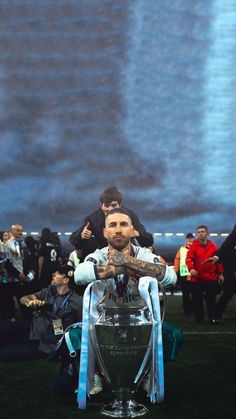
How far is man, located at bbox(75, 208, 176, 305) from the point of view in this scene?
3330 millimetres

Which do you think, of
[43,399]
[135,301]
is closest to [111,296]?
[135,301]

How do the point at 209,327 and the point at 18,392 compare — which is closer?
the point at 18,392

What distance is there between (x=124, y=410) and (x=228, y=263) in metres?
5.46

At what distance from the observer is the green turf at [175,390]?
3.54 m

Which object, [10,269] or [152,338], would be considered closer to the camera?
[152,338]

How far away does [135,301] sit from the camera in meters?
3.43

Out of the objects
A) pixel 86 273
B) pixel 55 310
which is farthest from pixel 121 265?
→ pixel 55 310

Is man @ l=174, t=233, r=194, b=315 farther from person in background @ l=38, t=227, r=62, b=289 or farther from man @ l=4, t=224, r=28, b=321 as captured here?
man @ l=4, t=224, r=28, b=321

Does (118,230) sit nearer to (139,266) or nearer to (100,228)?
(139,266)

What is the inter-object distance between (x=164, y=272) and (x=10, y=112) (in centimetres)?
1794

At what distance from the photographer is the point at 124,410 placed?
3396 millimetres

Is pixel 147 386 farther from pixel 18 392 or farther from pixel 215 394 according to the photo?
pixel 18 392

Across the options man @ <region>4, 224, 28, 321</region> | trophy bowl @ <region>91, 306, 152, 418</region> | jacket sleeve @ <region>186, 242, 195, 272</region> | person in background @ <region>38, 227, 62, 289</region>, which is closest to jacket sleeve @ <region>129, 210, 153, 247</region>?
trophy bowl @ <region>91, 306, 152, 418</region>

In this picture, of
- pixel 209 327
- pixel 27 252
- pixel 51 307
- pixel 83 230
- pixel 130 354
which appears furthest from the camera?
pixel 27 252
